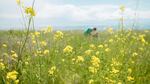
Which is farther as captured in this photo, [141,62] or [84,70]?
[141,62]

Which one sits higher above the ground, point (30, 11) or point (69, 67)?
point (30, 11)

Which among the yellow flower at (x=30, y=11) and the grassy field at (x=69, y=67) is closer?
the yellow flower at (x=30, y=11)

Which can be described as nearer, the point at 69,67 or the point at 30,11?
the point at 30,11

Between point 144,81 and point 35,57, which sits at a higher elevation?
point 35,57

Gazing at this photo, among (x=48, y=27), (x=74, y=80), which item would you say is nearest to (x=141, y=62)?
(x=48, y=27)

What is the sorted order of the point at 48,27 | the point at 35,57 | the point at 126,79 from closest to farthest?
the point at 126,79 < the point at 35,57 < the point at 48,27

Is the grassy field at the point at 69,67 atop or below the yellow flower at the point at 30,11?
below

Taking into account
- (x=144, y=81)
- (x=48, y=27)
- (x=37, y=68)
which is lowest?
(x=144, y=81)

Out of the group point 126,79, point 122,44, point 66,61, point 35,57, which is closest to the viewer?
point 126,79

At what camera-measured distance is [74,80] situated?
4.96 m

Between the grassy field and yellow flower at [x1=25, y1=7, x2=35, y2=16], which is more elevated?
yellow flower at [x1=25, y1=7, x2=35, y2=16]

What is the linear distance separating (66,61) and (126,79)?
133cm

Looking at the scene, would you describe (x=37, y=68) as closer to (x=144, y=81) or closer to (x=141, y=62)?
(x=144, y=81)

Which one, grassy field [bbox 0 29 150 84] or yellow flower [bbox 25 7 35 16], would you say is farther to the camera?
grassy field [bbox 0 29 150 84]
